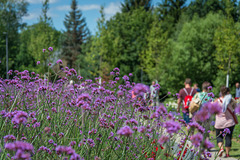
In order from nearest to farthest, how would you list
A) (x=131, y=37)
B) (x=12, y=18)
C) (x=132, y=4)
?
1. (x=131, y=37)
2. (x=12, y=18)
3. (x=132, y=4)

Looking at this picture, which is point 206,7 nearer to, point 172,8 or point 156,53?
point 172,8

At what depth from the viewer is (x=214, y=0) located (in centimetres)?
3397

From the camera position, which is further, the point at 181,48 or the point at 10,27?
the point at 10,27

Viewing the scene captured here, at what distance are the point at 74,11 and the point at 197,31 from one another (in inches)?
1337

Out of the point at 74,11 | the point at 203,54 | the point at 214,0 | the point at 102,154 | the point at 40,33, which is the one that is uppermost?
the point at 74,11

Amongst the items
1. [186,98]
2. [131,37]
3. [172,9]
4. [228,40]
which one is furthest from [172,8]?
[186,98]

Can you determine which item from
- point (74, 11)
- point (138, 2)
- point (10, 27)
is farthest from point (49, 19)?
point (74, 11)

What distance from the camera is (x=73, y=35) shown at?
49094 millimetres

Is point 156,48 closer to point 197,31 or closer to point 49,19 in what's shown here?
point 197,31

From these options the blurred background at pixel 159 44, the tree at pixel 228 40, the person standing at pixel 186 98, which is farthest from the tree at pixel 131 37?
the person standing at pixel 186 98

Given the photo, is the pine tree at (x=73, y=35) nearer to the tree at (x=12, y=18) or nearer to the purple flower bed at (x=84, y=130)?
the tree at (x=12, y=18)

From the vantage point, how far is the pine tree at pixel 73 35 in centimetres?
4822

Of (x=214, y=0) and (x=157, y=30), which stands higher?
(x=214, y=0)

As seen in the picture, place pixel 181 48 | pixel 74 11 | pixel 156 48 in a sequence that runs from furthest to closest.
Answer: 1. pixel 74 11
2. pixel 156 48
3. pixel 181 48
